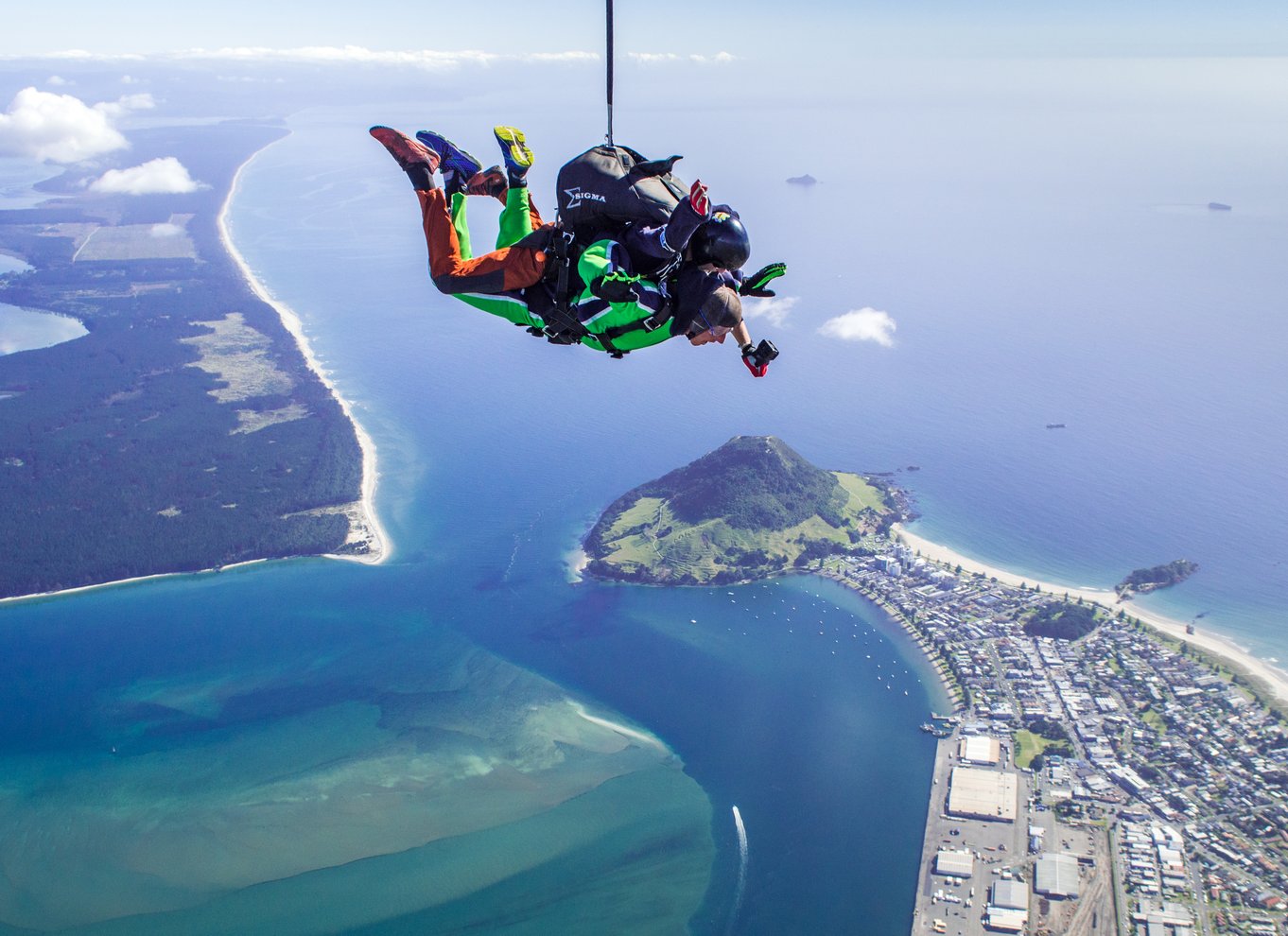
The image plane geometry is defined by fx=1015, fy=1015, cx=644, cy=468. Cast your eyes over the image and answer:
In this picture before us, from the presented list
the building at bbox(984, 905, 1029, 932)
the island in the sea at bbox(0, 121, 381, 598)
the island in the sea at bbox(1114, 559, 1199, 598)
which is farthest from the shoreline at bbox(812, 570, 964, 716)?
the island in the sea at bbox(0, 121, 381, 598)

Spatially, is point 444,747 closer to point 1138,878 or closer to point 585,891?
point 585,891

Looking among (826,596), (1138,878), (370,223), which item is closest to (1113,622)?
(826,596)

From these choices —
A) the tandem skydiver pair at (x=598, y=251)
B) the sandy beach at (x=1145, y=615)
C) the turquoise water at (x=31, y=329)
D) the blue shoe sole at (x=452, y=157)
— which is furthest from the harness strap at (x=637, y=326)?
the turquoise water at (x=31, y=329)

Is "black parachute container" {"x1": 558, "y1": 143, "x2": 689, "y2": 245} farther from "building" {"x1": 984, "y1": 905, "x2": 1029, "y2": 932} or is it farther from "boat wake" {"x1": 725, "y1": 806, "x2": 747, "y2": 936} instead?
"building" {"x1": 984, "y1": 905, "x2": 1029, "y2": 932}

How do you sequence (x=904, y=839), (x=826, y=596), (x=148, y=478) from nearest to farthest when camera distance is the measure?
(x=904, y=839)
(x=826, y=596)
(x=148, y=478)

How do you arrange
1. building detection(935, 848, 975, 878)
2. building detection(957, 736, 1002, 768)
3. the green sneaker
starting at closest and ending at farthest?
the green sneaker → building detection(935, 848, 975, 878) → building detection(957, 736, 1002, 768)

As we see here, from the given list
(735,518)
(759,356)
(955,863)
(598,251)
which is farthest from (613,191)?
(735,518)

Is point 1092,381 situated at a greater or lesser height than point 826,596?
greater
